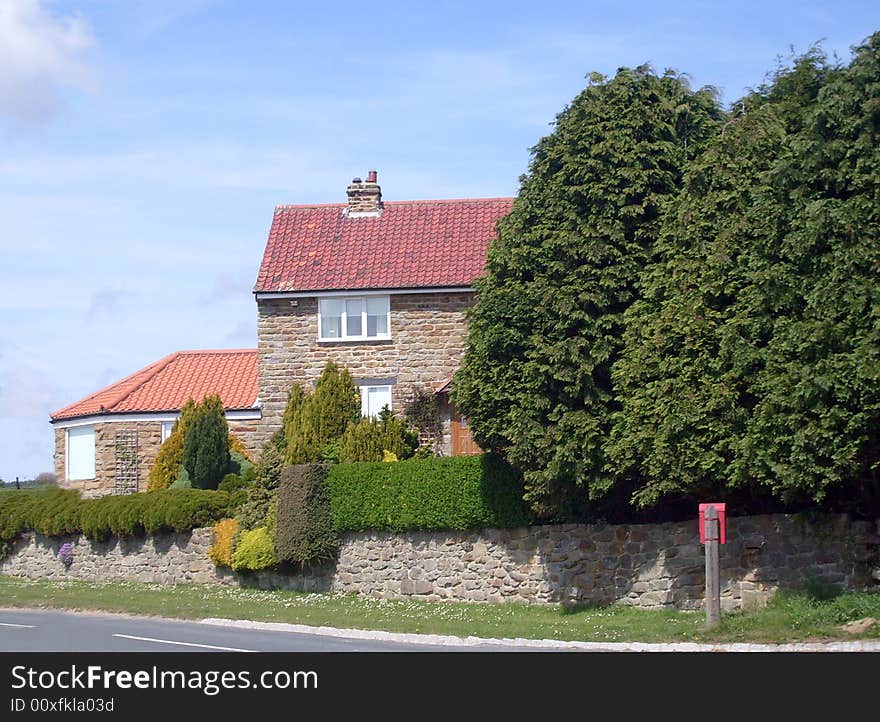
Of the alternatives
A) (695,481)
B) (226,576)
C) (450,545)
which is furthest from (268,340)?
(695,481)

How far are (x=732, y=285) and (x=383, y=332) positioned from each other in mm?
19960

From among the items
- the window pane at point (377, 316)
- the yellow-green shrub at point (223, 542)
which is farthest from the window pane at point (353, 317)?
the yellow-green shrub at point (223, 542)

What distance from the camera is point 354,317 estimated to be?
43.5 meters

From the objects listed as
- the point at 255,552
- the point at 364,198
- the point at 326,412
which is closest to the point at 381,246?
the point at 364,198

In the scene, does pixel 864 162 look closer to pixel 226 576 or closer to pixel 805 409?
pixel 805 409

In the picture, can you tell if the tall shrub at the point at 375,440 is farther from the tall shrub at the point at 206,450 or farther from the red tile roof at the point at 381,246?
the red tile roof at the point at 381,246

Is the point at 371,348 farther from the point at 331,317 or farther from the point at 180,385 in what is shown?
the point at 180,385

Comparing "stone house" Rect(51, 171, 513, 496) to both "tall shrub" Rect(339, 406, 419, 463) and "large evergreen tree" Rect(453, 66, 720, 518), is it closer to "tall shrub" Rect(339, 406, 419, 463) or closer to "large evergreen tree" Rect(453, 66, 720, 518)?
"tall shrub" Rect(339, 406, 419, 463)

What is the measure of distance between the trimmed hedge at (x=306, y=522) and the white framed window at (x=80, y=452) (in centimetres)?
1488

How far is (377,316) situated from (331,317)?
1537mm

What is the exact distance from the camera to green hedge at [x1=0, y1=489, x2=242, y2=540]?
39.1 meters

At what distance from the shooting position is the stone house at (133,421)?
47.0 meters

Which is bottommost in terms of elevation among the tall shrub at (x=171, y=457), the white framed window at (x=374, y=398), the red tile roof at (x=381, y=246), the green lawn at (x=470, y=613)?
the green lawn at (x=470, y=613)

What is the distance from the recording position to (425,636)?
2472cm
